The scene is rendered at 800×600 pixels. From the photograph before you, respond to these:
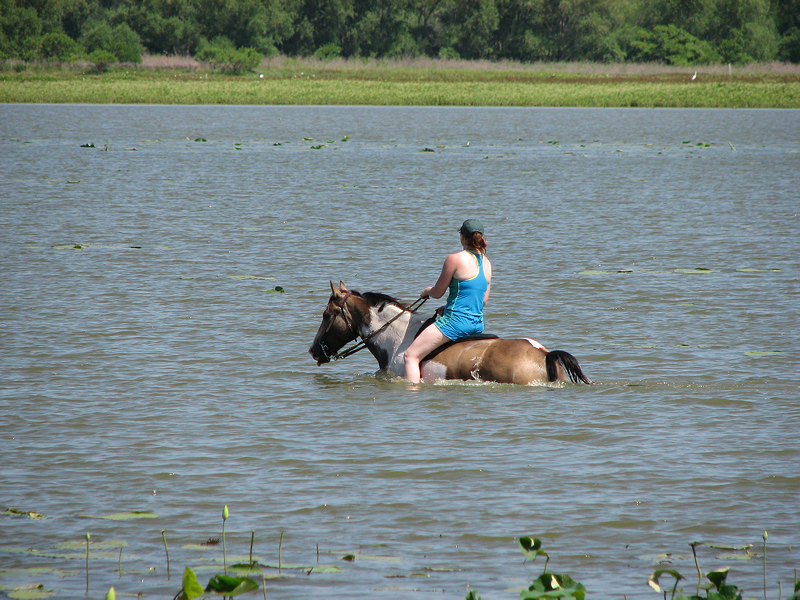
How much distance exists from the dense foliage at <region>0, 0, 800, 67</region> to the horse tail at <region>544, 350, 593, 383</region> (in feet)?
266

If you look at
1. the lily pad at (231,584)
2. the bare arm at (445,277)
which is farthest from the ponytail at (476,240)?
the lily pad at (231,584)

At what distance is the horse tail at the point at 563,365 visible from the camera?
8.91m

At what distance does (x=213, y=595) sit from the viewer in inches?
200

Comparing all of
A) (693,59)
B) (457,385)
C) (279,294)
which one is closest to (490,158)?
(279,294)

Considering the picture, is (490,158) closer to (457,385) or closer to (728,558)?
(457,385)

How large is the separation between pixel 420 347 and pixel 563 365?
141cm

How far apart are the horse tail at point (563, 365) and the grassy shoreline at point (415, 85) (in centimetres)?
5637

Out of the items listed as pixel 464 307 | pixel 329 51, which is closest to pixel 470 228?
pixel 464 307

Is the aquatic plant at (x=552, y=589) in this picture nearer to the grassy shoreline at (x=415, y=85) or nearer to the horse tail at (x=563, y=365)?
the horse tail at (x=563, y=365)

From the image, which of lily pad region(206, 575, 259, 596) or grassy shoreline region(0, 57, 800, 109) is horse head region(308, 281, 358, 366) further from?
grassy shoreline region(0, 57, 800, 109)

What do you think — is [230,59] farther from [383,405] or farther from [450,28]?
[383,405]

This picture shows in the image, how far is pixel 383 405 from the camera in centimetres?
909

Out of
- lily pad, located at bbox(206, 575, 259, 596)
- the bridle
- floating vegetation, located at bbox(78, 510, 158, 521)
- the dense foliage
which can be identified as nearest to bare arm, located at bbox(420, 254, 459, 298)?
the bridle

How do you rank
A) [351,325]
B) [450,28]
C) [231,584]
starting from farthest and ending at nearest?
1. [450,28]
2. [351,325]
3. [231,584]
